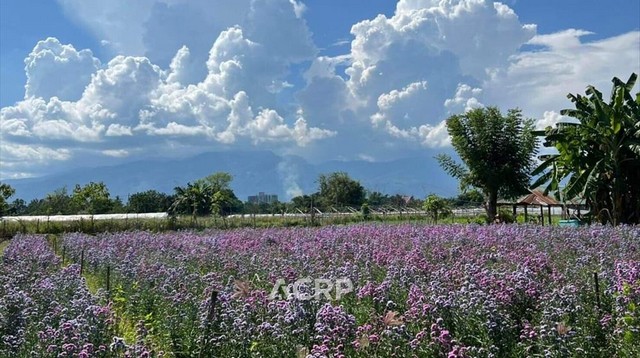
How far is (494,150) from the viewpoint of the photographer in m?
33.3

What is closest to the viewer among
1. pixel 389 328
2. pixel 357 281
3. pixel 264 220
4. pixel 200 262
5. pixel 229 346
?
pixel 389 328

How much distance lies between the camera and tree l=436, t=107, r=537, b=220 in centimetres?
3294

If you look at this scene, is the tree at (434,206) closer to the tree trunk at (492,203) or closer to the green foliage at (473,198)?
the green foliage at (473,198)

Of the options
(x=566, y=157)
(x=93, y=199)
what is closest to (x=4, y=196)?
(x=93, y=199)

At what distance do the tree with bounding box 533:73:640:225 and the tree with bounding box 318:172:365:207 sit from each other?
7244 centimetres

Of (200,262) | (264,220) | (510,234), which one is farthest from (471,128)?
(200,262)

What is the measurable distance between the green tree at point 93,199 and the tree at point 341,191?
138 feet

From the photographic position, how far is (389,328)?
18.6 feet

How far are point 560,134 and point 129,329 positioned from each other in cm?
2023

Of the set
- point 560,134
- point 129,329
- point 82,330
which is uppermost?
point 560,134

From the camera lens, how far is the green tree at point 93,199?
61.5 metres

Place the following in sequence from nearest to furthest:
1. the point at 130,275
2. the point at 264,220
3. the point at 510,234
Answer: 1. the point at 130,275
2. the point at 510,234
3. the point at 264,220

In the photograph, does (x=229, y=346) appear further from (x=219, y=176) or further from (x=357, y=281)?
(x=219, y=176)

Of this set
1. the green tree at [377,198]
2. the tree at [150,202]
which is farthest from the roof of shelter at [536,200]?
the green tree at [377,198]
